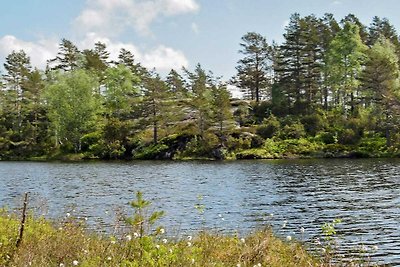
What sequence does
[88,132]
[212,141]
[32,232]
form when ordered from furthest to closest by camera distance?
[88,132] → [212,141] → [32,232]

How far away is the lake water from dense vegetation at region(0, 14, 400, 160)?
923 inches

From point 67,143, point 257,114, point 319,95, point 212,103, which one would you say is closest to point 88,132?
point 67,143

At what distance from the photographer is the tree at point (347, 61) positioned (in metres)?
77.0

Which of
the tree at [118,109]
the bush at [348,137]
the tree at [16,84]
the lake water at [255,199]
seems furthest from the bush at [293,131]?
the tree at [16,84]

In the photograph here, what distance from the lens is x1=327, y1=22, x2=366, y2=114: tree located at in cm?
7700

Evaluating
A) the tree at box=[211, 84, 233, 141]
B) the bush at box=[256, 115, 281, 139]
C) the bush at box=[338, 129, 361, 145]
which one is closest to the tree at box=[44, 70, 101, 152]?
the tree at box=[211, 84, 233, 141]

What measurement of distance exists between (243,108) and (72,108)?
31.1 m

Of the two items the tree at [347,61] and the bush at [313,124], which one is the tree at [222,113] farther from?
the tree at [347,61]

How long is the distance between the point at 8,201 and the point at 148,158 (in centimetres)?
4690

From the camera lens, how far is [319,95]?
8350 cm

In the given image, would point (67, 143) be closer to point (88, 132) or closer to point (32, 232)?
point (88, 132)

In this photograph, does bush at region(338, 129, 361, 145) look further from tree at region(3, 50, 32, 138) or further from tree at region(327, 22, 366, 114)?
tree at region(3, 50, 32, 138)

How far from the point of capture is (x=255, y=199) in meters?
27.3

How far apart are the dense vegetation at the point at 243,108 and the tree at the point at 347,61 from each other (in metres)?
0.18
